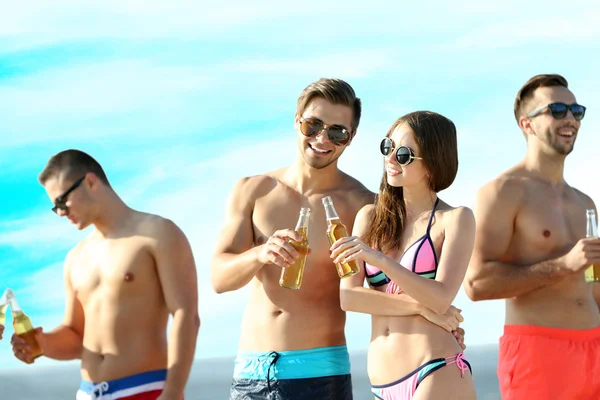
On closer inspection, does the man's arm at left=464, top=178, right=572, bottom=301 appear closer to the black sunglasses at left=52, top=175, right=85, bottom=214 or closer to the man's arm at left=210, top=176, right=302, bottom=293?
the man's arm at left=210, top=176, right=302, bottom=293

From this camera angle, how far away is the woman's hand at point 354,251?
5.13 meters

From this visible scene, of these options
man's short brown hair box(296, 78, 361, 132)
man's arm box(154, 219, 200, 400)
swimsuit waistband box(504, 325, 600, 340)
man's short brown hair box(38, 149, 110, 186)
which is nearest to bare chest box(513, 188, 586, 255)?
swimsuit waistband box(504, 325, 600, 340)

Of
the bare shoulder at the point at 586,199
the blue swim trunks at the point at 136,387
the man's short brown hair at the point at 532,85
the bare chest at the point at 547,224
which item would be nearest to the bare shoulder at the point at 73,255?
the blue swim trunks at the point at 136,387

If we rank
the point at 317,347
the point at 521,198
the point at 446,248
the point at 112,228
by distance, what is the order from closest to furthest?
the point at 446,248 < the point at 317,347 < the point at 112,228 < the point at 521,198

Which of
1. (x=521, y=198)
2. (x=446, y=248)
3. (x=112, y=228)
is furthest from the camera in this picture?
(x=521, y=198)

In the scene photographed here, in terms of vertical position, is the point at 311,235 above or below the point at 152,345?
above

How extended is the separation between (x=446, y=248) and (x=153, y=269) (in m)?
2.26

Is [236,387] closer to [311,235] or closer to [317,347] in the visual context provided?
[317,347]

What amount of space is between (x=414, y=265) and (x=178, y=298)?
1.89 meters

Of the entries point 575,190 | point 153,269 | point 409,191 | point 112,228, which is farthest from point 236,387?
point 575,190

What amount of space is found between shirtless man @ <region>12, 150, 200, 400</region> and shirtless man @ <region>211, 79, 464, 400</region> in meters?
0.33

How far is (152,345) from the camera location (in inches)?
260

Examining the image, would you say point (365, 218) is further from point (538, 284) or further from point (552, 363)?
point (552, 363)

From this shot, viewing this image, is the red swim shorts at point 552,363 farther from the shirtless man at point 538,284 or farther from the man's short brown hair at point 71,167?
the man's short brown hair at point 71,167
